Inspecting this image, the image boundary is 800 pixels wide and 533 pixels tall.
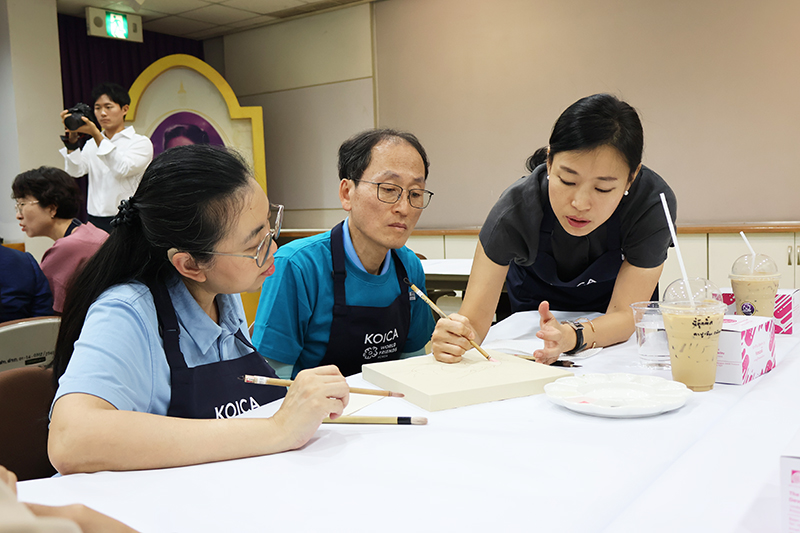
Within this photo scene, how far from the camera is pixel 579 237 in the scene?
5.88 feet

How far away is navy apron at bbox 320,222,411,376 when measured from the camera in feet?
5.65

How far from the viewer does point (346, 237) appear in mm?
1794

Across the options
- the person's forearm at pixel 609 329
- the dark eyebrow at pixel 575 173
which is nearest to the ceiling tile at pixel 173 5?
the dark eyebrow at pixel 575 173

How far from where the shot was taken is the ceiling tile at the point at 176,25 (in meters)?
6.33

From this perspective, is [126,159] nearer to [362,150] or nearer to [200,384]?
[362,150]

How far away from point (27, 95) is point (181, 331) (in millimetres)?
5234

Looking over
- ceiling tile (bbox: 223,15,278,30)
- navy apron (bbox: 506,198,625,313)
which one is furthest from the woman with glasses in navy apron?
ceiling tile (bbox: 223,15,278,30)

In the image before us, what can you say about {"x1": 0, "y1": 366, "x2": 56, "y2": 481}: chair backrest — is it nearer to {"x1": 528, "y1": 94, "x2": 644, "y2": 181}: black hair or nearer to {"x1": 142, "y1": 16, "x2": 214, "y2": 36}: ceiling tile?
{"x1": 528, "y1": 94, "x2": 644, "y2": 181}: black hair

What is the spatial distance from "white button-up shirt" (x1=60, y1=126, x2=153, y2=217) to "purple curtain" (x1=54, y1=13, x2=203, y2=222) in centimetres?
141

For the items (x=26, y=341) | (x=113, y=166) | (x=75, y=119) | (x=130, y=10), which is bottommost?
(x=26, y=341)

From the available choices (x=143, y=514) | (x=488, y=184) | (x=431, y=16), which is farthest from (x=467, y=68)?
(x=143, y=514)

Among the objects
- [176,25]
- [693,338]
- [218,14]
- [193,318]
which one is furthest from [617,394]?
[176,25]

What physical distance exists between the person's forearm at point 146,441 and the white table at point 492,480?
2 centimetres

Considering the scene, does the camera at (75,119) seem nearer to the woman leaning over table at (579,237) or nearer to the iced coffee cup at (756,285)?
the woman leaning over table at (579,237)
